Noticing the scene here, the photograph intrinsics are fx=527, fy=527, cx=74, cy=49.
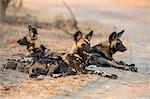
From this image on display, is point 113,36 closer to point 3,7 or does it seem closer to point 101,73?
point 101,73

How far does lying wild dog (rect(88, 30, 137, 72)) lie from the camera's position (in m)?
8.98

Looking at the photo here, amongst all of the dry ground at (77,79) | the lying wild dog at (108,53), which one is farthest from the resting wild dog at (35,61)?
the lying wild dog at (108,53)

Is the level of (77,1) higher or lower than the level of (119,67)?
higher

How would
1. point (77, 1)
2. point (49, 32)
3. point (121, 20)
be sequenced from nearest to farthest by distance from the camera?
1. point (49, 32)
2. point (121, 20)
3. point (77, 1)

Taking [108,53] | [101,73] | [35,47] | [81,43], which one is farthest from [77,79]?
[108,53]

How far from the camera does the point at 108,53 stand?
9.20 metres

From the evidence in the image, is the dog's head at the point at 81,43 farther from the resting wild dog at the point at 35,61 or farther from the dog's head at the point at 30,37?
the dog's head at the point at 30,37

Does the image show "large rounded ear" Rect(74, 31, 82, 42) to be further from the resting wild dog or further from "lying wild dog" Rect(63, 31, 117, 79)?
the resting wild dog

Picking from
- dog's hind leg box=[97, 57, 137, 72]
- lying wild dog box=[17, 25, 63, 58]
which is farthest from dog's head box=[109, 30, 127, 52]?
lying wild dog box=[17, 25, 63, 58]

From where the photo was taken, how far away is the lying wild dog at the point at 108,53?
898 centimetres

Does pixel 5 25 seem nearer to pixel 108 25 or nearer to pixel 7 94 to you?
pixel 108 25

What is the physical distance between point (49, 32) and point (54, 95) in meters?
7.30

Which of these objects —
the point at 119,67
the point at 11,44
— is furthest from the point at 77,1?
the point at 119,67

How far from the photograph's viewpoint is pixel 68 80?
789cm
